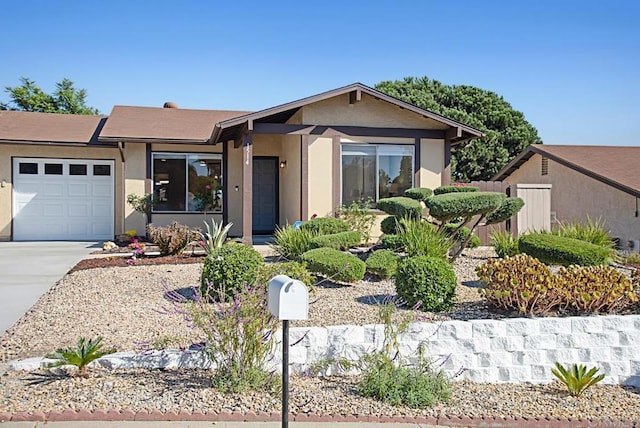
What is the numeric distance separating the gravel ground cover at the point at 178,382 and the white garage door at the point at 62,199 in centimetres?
867

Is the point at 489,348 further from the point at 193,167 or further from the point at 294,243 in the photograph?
the point at 193,167

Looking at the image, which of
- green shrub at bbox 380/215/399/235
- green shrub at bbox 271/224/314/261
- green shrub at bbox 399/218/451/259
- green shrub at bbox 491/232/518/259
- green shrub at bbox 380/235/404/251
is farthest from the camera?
green shrub at bbox 380/215/399/235

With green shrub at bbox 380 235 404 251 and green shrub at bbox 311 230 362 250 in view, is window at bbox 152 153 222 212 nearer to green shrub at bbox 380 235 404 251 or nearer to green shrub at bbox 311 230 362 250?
green shrub at bbox 311 230 362 250

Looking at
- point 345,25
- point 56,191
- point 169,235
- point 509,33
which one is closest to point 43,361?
point 169,235

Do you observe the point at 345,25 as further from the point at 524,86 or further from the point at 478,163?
the point at 478,163

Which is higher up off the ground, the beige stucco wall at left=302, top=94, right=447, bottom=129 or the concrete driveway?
the beige stucco wall at left=302, top=94, right=447, bottom=129

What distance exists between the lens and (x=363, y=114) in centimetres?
1348

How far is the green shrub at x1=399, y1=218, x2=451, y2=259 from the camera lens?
8.51m

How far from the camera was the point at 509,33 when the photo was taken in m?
12.7

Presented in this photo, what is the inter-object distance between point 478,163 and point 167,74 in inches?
681

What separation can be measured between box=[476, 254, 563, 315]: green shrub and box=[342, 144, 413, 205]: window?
7.09 meters

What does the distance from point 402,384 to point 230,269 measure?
3.09m

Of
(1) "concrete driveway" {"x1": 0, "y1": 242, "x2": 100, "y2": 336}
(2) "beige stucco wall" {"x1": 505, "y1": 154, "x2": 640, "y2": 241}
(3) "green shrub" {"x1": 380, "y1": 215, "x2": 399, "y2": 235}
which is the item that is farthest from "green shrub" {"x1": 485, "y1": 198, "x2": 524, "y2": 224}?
(1) "concrete driveway" {"x1": 0, "y1": 242, "x2": 100, "y2": 336}

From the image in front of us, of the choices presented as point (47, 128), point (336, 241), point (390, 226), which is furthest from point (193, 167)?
point (336, 241)
